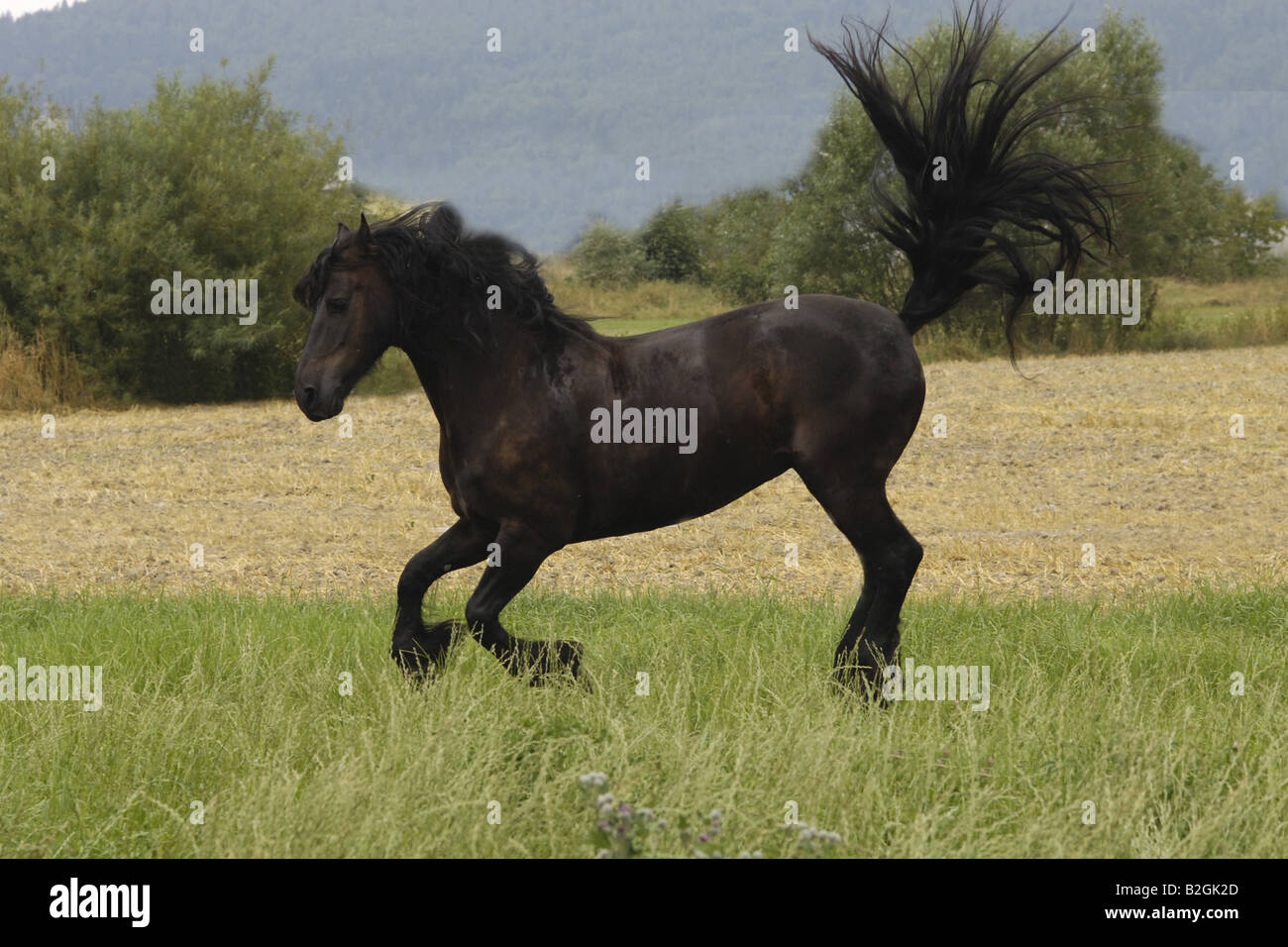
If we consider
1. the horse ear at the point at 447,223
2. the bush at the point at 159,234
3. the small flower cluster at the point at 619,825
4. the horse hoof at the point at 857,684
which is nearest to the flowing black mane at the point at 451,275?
the horse ear at the point at 447,223

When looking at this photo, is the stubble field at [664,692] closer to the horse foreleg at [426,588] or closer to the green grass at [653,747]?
the green grass at [653,747]

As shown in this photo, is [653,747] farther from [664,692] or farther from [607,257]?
[607,257]

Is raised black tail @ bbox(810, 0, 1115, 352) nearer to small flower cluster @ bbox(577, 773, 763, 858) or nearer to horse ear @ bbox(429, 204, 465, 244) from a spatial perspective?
horse ear @ bbox(429, 204, 465, 244)

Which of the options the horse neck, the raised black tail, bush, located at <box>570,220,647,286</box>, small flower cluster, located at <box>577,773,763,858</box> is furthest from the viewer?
bush, located at <box>570,220,647,286</box>

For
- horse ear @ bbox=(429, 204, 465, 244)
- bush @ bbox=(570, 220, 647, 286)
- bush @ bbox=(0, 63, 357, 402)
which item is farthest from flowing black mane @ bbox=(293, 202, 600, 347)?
bush @ bbox=(570, 220, 647, 286)

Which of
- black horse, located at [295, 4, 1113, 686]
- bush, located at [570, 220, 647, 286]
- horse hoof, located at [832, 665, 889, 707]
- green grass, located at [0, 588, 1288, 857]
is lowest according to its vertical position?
green grass, located at [0, 588, 1288, 857]

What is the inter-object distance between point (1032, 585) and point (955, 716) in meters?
3.88

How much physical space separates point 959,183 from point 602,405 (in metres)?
1.87

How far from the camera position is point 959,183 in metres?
5.45

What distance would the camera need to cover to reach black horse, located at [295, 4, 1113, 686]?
16.4ft

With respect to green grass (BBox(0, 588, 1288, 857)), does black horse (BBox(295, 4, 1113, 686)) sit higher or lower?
higher

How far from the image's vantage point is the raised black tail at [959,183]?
5.41 meters

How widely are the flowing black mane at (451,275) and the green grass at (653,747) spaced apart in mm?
1441

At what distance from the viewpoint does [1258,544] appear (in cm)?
995
